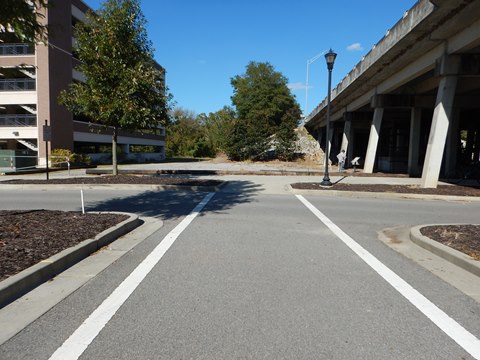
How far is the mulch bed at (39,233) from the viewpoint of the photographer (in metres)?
5.19

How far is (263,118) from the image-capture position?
155ft

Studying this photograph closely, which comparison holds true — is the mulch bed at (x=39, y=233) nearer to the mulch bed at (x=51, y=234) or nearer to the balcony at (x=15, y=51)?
the mulch bed at (x=51, y=234)

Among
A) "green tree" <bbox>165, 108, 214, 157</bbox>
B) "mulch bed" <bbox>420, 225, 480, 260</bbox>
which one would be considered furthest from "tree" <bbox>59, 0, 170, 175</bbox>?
"green tree" <bbox>165, 108, 214, 157</bbox>

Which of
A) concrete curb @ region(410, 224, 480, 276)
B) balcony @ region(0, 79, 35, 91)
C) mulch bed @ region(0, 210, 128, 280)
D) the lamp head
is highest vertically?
balcony @ region(0, 79, 35, 91)

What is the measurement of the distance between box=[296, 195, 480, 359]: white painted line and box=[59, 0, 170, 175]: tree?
1360 centimetres

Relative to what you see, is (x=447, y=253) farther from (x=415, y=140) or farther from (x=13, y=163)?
(x=13, y=163)

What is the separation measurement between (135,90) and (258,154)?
99.7 feet

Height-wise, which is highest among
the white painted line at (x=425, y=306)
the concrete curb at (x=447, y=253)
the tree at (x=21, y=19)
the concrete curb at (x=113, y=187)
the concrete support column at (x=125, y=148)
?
the tree at (x=21, y=19)

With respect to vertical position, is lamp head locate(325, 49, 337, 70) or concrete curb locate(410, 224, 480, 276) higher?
lamp head locate(325, 49, 337, 70)

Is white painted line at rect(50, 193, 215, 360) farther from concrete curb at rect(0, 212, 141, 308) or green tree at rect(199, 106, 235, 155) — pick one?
green tree at rect(199, 106, 235, 155)

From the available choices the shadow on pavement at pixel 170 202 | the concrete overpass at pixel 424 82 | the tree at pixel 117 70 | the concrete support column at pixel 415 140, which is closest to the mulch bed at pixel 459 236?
the shadow on pavement at pixel 170 202

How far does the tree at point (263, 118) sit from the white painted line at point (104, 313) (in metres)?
40.9

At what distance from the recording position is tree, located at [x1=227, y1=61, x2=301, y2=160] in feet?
154

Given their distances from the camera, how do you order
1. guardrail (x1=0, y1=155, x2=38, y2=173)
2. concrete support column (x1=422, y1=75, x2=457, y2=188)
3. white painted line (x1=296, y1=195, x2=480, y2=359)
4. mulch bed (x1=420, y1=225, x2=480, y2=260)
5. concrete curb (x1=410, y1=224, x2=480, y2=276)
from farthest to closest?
guardrail (x1=0, y1=155, x2=38, y2=173) → concrete support column (x1=422, y1=75, x2=457, y2=188) → mulch bed (x1=420, y1=225, x2=480, y2=260) → concrete curb (x1=410, y1=224, x2=480, y2=276) → white painted line (x1=296, y1=195, x2=480, y2=359)
